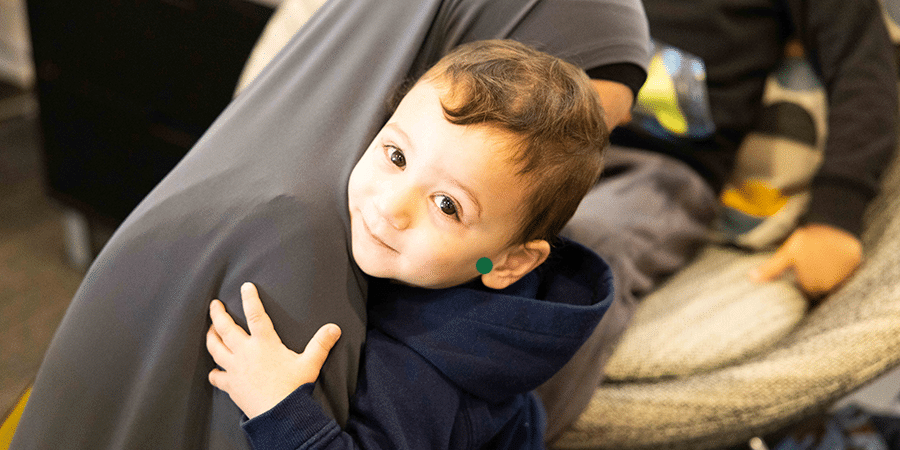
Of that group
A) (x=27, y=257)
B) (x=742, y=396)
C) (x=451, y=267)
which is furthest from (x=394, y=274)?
(x=27, y=257)

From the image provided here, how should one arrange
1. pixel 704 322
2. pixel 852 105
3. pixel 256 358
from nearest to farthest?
pixel 256 358 < pixel 704 322 < pixel 852 105

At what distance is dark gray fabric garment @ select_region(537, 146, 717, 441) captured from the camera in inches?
34.6

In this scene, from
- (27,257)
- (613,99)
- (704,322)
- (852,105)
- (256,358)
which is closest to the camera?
(256,358)

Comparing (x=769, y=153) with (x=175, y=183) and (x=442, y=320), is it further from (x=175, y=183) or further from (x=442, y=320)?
(x=175, y=183)

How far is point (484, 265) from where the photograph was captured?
60 cm

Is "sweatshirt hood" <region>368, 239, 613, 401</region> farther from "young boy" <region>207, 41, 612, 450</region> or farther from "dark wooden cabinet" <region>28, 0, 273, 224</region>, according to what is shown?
"dark wooden cabinet" <region>28, 0, 273, 224</region>

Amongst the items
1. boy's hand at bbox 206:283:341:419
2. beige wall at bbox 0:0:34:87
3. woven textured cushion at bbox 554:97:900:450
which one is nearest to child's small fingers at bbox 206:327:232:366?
boy's hand at bbox 206:283:341:419

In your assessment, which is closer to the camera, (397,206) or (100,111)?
(397,206)

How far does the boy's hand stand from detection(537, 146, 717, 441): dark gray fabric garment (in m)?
0.38

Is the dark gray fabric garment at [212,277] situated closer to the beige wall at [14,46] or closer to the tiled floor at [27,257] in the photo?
the tiled floor at [27,257]

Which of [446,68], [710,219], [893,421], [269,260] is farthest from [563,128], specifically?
[893,421]

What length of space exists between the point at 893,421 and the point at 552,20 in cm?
110

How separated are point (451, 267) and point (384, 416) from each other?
0.47 ft

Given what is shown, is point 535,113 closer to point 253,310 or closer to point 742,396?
point 253,310
